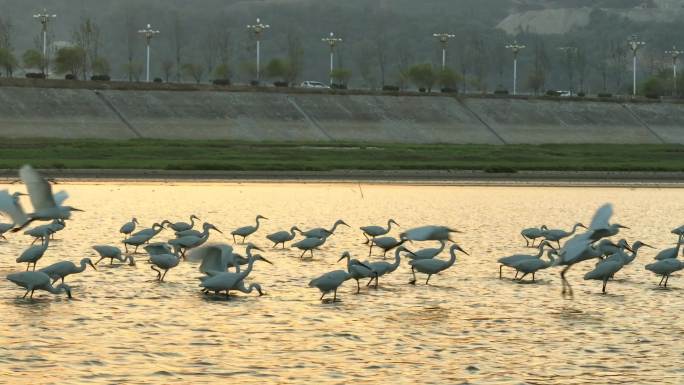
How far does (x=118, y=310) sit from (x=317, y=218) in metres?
18.6

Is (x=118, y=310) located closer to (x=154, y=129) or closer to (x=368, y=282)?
(x=368, y=282)

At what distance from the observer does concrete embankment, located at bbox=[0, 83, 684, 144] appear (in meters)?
89.1

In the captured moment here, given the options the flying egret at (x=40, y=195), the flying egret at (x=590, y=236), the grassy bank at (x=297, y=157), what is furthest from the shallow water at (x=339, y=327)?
the grassy bank at (x=297, y=157)

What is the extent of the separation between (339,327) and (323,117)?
82.9m

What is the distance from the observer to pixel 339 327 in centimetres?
1802

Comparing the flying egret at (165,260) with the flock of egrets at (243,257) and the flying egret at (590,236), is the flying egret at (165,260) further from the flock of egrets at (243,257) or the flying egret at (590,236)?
the flying egret at (590,236)

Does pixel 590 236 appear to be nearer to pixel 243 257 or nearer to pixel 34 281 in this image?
pixel 243 257

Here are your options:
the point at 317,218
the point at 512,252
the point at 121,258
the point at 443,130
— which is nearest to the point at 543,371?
the point at 121,258

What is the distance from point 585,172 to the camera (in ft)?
223

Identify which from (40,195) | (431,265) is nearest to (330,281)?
(431,265)

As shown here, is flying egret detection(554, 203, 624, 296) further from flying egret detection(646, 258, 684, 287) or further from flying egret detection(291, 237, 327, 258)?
flying egret detection(291, 237, 327, 258)

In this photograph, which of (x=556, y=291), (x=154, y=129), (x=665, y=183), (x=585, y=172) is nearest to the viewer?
(x=556, y=291)

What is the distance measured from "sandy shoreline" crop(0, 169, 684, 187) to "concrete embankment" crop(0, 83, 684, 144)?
25729 millimetres

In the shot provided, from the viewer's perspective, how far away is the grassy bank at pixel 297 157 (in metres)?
63.4
